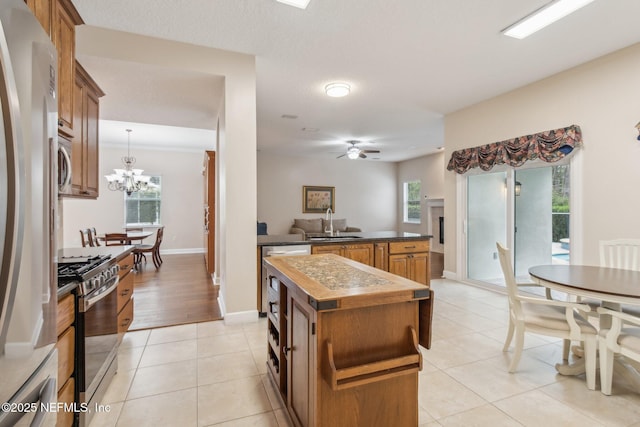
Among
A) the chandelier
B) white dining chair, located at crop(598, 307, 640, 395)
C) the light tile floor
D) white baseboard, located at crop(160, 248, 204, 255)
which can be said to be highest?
the chandelier

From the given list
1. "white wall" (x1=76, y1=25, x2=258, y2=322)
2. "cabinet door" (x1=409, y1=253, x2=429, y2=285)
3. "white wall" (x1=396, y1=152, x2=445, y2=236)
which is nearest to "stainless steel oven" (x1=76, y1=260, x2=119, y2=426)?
"white wall" (x1=76, y1=25, x2=258, y2=322)

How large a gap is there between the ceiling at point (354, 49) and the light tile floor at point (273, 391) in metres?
2.72

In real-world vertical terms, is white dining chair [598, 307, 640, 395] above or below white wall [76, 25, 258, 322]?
below

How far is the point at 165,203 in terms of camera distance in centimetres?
820

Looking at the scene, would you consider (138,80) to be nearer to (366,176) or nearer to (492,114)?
(492,114)

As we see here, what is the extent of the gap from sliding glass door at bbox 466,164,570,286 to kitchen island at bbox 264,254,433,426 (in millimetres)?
3334

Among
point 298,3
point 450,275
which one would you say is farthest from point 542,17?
point 450,275

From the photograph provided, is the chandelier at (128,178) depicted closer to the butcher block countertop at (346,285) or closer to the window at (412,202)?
the butcher block countertop at (346,285)

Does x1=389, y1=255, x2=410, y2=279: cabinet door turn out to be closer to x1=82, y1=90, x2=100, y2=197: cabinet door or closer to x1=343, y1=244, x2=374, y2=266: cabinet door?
x1=343, y1=244, x2=374, y2=266: cabinet door

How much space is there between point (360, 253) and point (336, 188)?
5.70 m

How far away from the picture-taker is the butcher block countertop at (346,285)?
4.35 feet

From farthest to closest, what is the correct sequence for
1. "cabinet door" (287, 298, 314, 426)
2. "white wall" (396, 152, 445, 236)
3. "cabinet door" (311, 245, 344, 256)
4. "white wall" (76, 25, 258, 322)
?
"white wall" (396, 152, 445, 236) < "cabinet door" (311, 245, 344, 256) < "white wall" (76, 25, 258, 322) < "cabinet door" (287, 298, 314, 426)

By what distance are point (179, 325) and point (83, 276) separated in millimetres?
1857

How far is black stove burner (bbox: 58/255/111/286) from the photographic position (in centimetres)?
154
